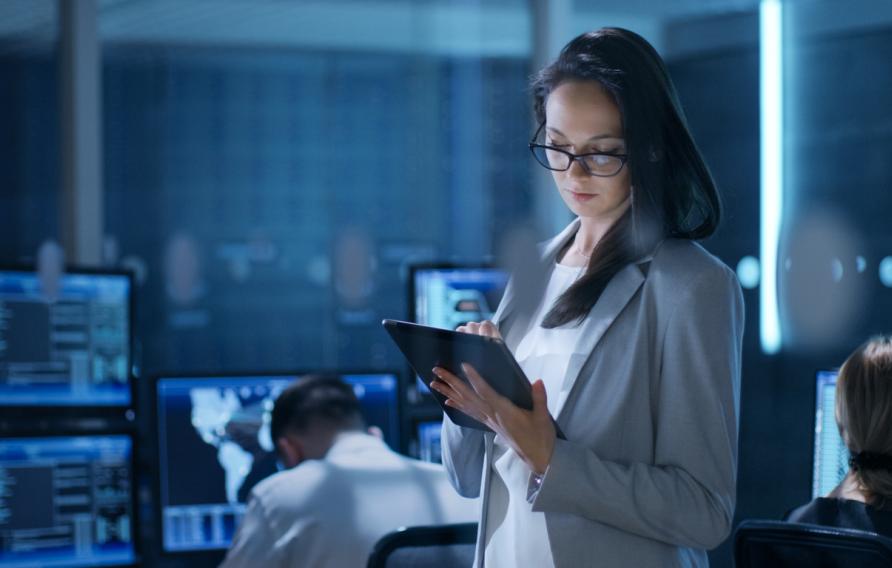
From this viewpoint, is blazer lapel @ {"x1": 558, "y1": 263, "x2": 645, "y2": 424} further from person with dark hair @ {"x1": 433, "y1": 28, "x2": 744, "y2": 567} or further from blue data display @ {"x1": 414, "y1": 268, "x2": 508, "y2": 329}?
blue data display @ {"x1": 414, "y1": 268, "x2": 508, "y2": 329}

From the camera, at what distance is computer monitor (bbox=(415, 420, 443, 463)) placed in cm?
274

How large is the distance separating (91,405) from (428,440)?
86 cm

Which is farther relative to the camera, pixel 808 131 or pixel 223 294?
pixel 223 294

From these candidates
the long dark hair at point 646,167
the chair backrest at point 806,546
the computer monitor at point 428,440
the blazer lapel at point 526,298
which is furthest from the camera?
the computer monitor at point 428,440

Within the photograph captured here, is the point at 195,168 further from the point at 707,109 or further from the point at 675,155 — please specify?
the point at 675,155

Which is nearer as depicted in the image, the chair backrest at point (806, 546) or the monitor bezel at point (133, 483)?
the chair backrest at point (806, 546)

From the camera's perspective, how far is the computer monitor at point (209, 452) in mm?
2547

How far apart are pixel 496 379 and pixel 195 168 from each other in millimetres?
4159

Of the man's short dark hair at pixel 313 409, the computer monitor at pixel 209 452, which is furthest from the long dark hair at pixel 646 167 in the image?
the computer monitor at pixel 209 452

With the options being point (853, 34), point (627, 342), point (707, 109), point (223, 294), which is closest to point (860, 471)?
point (627, 342)

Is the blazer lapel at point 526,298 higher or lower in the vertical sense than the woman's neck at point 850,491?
higher

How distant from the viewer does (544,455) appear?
116cm

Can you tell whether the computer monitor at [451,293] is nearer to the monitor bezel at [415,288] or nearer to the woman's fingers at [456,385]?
the monitor bezel at [415,288]

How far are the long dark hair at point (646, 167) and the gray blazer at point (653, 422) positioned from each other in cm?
3
